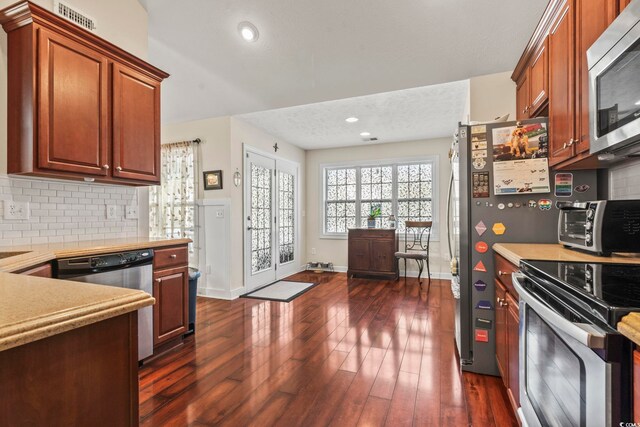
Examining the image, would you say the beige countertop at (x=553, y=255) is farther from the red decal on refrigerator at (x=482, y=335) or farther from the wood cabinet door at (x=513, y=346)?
the red decal on refrigerator at (x=482, y=335)

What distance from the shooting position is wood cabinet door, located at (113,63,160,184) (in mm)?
2268

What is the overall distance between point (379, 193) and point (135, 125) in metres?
4.25

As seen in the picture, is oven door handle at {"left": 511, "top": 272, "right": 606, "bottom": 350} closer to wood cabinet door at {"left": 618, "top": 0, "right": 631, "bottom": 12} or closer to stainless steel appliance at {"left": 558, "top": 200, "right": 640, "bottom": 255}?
stainless steel appliance at {"left": 558, "top": 200, "right": 640, "bottom": 255}

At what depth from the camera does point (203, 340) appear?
2.73 meters

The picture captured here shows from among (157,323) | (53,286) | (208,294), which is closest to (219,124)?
(208,294)

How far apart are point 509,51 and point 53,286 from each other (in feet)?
10.3

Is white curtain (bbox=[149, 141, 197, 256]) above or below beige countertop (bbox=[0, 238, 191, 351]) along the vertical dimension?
above

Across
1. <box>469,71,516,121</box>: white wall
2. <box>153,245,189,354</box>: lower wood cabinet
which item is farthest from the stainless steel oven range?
→ <box>153,245,189,354</box>: lower wood cabinet

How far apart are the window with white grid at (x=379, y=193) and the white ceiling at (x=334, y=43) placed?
8.52 feet

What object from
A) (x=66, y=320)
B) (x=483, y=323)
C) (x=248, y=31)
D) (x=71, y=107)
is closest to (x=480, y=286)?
(x=483, y=323)

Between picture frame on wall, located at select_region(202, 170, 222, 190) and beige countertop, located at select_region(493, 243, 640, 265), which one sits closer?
beige countertop, located at select_region(493, 243, 640, 265)

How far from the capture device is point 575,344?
33.6 inches

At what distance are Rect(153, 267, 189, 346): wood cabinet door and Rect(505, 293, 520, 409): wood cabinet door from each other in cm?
229

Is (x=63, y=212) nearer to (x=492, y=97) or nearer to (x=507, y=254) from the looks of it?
(x=507, y=254)
